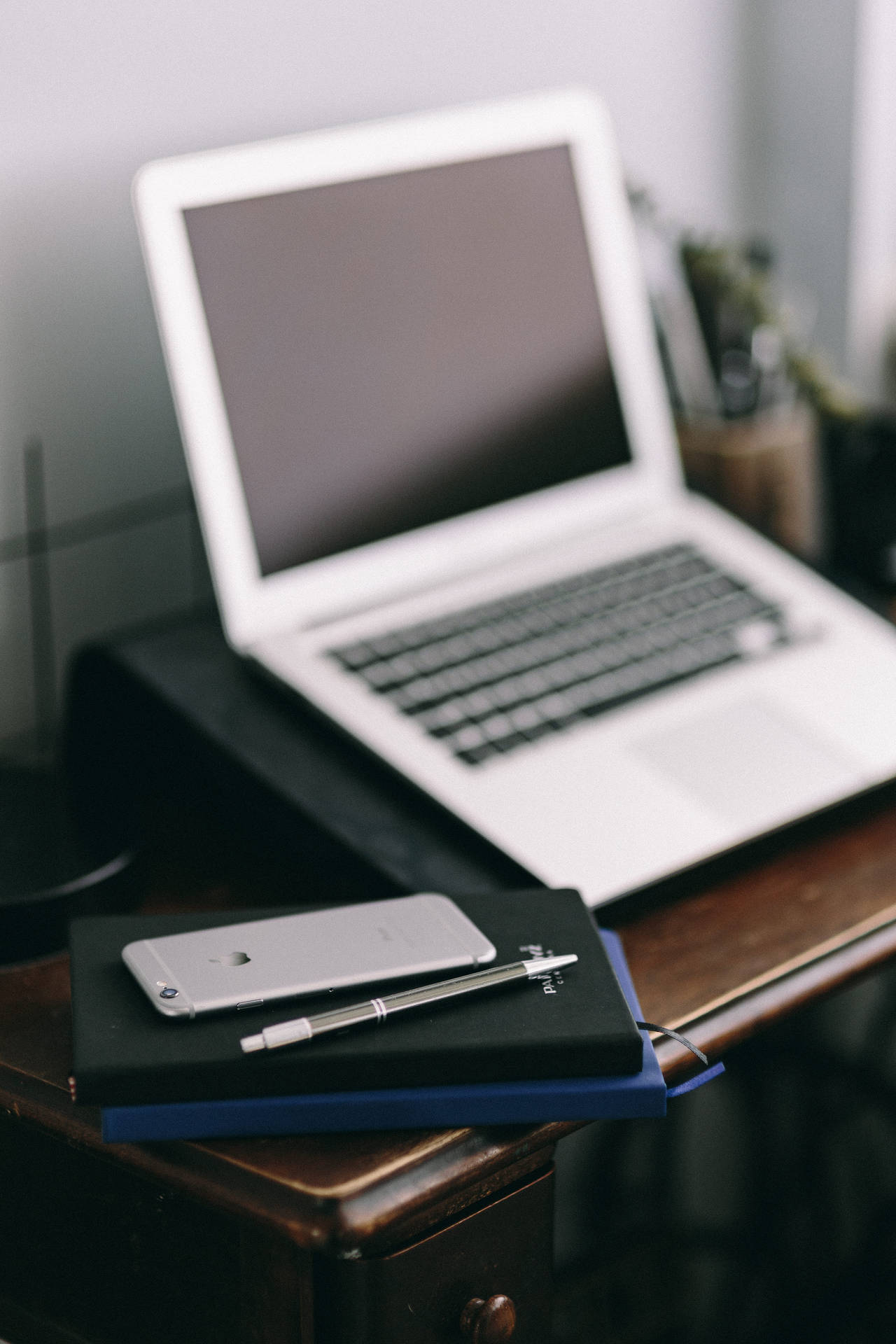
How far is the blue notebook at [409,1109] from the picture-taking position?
1.58 feet

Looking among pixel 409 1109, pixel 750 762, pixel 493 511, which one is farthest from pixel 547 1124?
pixel 493 511

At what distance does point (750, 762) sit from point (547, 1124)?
0.26 metres

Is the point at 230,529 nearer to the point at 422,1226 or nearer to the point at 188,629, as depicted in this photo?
the point at 188,629

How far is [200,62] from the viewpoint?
2.77 feet

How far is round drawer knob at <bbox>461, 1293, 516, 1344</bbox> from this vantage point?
53cm

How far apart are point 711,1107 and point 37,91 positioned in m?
0.96

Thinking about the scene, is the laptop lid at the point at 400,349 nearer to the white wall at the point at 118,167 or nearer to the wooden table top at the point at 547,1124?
the white wall at the point at 118,167

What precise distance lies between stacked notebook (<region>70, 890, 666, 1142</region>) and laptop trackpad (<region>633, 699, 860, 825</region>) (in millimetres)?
202

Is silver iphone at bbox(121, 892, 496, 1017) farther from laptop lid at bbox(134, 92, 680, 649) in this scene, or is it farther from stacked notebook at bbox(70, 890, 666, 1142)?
laptop lid at bbox(134, 92, 680, 649)

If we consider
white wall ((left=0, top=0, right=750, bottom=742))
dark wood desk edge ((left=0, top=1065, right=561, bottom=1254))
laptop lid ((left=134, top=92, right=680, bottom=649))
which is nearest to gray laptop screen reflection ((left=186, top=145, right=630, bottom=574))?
laptop lid ((left=134, top=92, right=680, bottom=649))

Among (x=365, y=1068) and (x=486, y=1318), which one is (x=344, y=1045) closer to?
(x=365, y=1068)

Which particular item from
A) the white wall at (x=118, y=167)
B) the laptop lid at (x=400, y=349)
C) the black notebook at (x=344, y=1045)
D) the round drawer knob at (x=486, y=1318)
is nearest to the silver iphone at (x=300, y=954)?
the black notebook at (x=344, y=1045)

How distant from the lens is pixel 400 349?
2.68ft

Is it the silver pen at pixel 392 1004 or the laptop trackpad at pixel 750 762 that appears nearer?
the silver pen at pixel 392 1004
